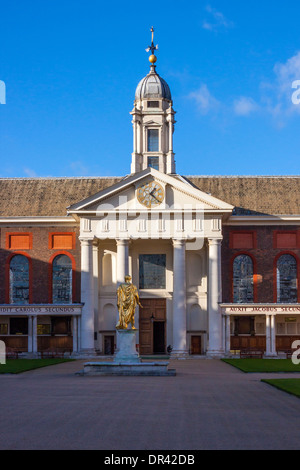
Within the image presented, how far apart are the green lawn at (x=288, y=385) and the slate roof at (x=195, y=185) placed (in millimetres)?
31507

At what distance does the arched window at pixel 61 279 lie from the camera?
205ft

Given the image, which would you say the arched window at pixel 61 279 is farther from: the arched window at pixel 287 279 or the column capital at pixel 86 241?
the arched window at pixel 287 279

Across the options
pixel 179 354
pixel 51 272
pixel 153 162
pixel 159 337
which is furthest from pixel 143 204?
pixel 179 354

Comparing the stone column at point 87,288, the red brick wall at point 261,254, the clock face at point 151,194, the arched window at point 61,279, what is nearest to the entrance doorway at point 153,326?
the stone column at point 87,288

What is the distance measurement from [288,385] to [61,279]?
114 feet

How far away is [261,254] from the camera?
62.3 metres

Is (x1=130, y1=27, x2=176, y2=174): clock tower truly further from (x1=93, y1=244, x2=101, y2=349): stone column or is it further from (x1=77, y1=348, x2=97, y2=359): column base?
(x1=77, y1=348, x2=97, y2=359): column base

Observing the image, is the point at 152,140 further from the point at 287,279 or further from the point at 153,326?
the point at 287,279

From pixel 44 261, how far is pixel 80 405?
39804 millimetres

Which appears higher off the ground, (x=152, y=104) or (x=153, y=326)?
(x=152, y=104)

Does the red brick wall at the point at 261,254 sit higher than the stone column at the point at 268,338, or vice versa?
the red brick wall at the point at 261,254

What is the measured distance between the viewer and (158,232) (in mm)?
58594
